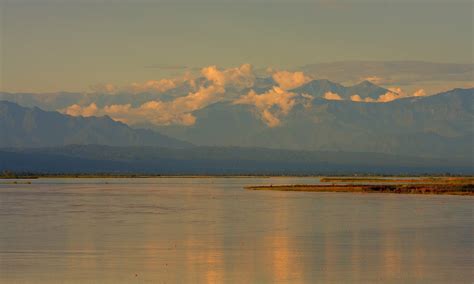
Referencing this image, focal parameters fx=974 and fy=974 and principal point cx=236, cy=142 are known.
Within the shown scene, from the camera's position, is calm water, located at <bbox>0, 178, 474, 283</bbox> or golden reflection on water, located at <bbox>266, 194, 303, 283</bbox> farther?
calm water, located at <bbox>0, 178, 474, 283</bbox>

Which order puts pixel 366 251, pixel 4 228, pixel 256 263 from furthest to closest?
pixel 4 228, pixel 366 251, pixel 256 263

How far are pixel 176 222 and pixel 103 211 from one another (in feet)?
42.1

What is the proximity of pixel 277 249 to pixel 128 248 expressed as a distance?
7101mm

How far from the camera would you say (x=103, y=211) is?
74188 millimetres

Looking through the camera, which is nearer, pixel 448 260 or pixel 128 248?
pixel 448 260

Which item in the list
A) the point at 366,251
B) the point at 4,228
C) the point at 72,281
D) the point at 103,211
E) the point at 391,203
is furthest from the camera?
the point at 391,203

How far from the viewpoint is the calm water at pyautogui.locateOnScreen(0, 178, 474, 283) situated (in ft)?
125

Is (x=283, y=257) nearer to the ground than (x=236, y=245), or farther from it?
nearer to the ground

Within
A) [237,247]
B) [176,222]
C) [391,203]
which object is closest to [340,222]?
[176,222]

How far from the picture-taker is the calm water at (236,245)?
38031mm

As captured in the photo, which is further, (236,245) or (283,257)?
(236,245)

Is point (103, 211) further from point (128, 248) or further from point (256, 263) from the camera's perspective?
point (256, 263)

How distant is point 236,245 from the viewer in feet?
158

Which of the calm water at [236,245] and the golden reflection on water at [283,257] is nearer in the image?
the golden reflection on water at [283,257]
